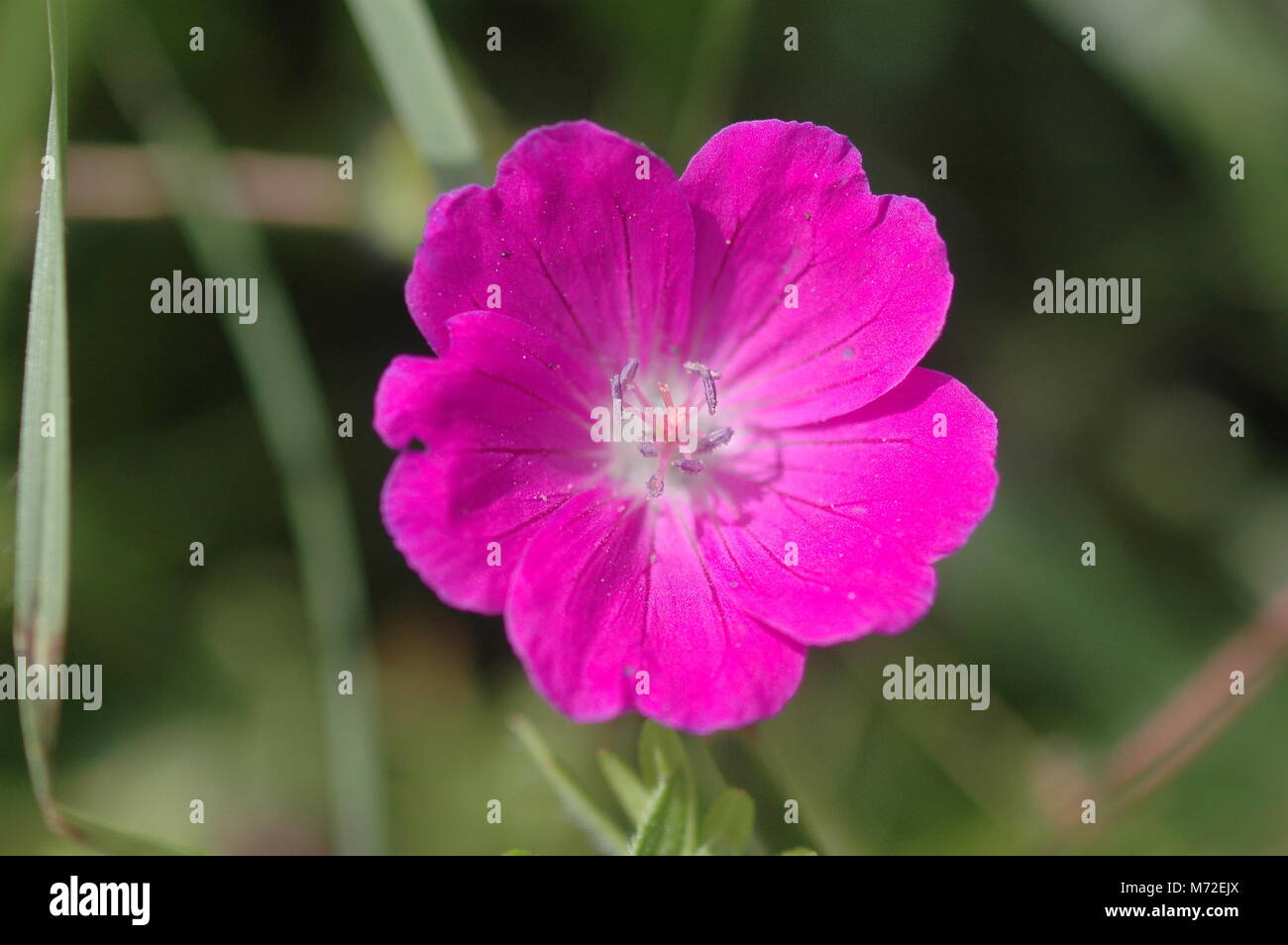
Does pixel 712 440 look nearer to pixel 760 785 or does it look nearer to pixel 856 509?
pixel 856 509

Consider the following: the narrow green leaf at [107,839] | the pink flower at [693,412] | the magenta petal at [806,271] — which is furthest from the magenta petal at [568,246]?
the narrow green leaf at [107,839]

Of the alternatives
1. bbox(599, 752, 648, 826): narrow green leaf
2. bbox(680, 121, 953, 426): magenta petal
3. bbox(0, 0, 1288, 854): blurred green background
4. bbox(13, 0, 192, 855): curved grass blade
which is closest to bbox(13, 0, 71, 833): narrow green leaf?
bbox(13, 0, 192, 855): curved grass blade

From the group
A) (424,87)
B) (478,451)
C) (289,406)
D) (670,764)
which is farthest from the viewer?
(289,406)

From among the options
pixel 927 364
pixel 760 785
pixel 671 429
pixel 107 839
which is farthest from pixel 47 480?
pixel 927 364

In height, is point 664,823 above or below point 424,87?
below

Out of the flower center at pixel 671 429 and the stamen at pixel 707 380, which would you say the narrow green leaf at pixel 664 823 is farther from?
the stamen at pixel 707 380
